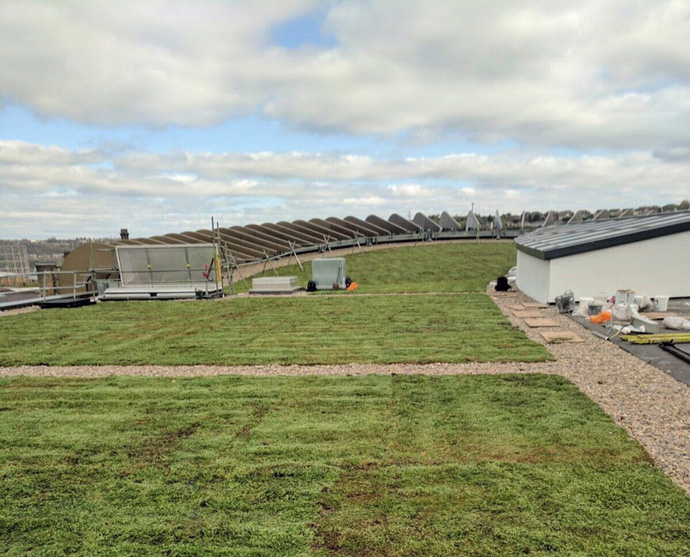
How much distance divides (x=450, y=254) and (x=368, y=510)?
111 feet

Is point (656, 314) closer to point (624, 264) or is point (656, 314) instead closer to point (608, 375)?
point (624, 264)

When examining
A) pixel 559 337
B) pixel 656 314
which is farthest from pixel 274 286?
pixel 656 314

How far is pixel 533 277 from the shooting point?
17.2 m

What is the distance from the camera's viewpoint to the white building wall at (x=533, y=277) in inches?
611

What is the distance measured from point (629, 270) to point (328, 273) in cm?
1286

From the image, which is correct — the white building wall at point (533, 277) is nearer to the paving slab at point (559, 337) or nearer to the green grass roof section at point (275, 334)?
the green grass roof section at point (275, 334)

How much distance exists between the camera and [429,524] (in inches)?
147

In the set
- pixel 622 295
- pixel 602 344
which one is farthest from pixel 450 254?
pixel 602 344

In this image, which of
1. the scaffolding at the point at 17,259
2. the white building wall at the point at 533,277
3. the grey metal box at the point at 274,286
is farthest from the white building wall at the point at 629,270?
the scaffolding at the point at 17,259

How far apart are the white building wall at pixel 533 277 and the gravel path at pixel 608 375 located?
16.5 feet

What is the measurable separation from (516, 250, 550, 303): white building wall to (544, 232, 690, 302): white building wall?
43 cm

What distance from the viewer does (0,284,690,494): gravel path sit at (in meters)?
5.12

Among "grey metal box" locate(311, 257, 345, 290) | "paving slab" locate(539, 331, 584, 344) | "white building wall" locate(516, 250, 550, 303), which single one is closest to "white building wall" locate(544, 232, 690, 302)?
"white building wall" locate(516, 250, 550, 303)

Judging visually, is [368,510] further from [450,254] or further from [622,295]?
[450,254]
